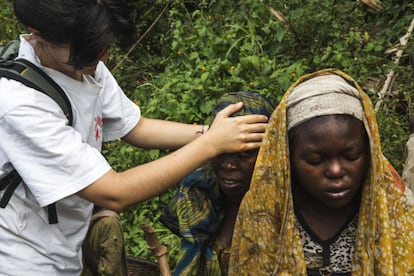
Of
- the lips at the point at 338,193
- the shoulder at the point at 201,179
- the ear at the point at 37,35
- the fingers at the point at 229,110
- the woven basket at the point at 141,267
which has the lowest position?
the woven basket at the point at 141,267

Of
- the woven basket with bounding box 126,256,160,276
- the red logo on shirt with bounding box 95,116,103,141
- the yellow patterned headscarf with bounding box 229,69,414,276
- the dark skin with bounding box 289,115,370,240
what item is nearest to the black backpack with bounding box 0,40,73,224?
the red logo on shirt with bounding box 95,116,103,141

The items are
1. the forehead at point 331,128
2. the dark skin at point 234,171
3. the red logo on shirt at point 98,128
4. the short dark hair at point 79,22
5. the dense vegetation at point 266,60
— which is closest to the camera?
the forehead at point 331,128

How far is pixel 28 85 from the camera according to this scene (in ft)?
7.86

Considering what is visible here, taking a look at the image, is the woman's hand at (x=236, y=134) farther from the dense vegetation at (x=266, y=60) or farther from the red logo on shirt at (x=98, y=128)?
the dense vegetation at (x=266, y=60)

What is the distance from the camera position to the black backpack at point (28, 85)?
2410 millimetres

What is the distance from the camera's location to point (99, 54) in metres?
2.44

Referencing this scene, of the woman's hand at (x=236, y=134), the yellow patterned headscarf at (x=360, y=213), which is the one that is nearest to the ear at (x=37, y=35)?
the woman's hand at (x=236, y=134)

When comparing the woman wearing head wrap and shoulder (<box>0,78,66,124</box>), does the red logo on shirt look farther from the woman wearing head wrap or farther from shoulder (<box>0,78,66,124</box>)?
the woman wearing head wrap

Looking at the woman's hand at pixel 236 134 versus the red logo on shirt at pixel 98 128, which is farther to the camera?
the red logo on shirt at pixel 98 128

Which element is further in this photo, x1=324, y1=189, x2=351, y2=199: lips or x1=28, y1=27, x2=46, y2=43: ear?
x1=28, y1=27, x2=46, y2=43: ear

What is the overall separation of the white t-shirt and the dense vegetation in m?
1.72

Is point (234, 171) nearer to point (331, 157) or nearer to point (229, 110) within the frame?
point (229, 110)

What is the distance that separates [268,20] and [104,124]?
3037 millimetres

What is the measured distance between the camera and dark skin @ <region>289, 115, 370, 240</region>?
2182 millimetres
